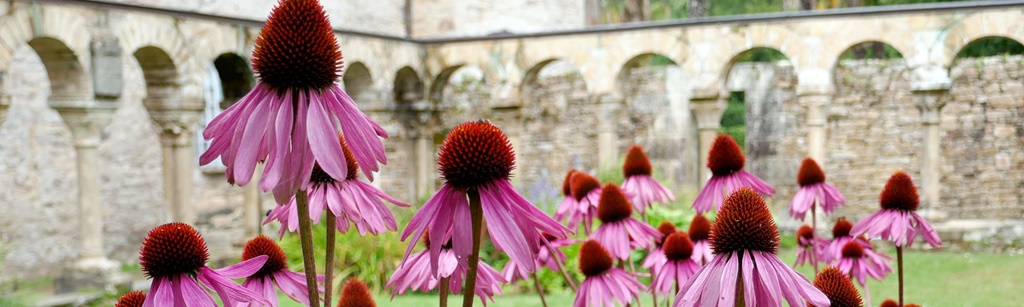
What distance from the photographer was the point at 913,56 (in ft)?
34.9

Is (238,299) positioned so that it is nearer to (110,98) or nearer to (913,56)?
(110,98)

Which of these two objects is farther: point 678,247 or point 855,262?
point 855,262

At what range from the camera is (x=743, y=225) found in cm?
154

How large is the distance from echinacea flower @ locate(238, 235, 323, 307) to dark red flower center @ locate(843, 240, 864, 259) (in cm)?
180

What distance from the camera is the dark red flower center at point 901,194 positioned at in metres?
2.75

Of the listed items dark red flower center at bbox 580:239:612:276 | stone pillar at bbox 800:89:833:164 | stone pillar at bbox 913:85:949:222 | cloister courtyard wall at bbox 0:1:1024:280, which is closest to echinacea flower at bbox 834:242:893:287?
dark red flower center at bbox 580:239:612:276

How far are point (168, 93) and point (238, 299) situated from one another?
8651 mm

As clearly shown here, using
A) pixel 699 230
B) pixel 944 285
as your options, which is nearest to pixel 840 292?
pixel 699 230

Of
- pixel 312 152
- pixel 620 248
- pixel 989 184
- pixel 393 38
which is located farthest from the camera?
pixel 989 184

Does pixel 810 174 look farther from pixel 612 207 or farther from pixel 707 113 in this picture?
pixel 707 113

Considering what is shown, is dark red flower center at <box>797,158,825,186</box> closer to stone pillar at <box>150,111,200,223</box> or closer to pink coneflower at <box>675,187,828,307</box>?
pink coneflower at <box>675,187,828,307</box>

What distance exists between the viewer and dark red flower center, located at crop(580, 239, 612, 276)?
8.35 feet

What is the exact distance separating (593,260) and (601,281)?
2.1 inches

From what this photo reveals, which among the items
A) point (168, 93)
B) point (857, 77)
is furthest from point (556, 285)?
point (857, 77)
